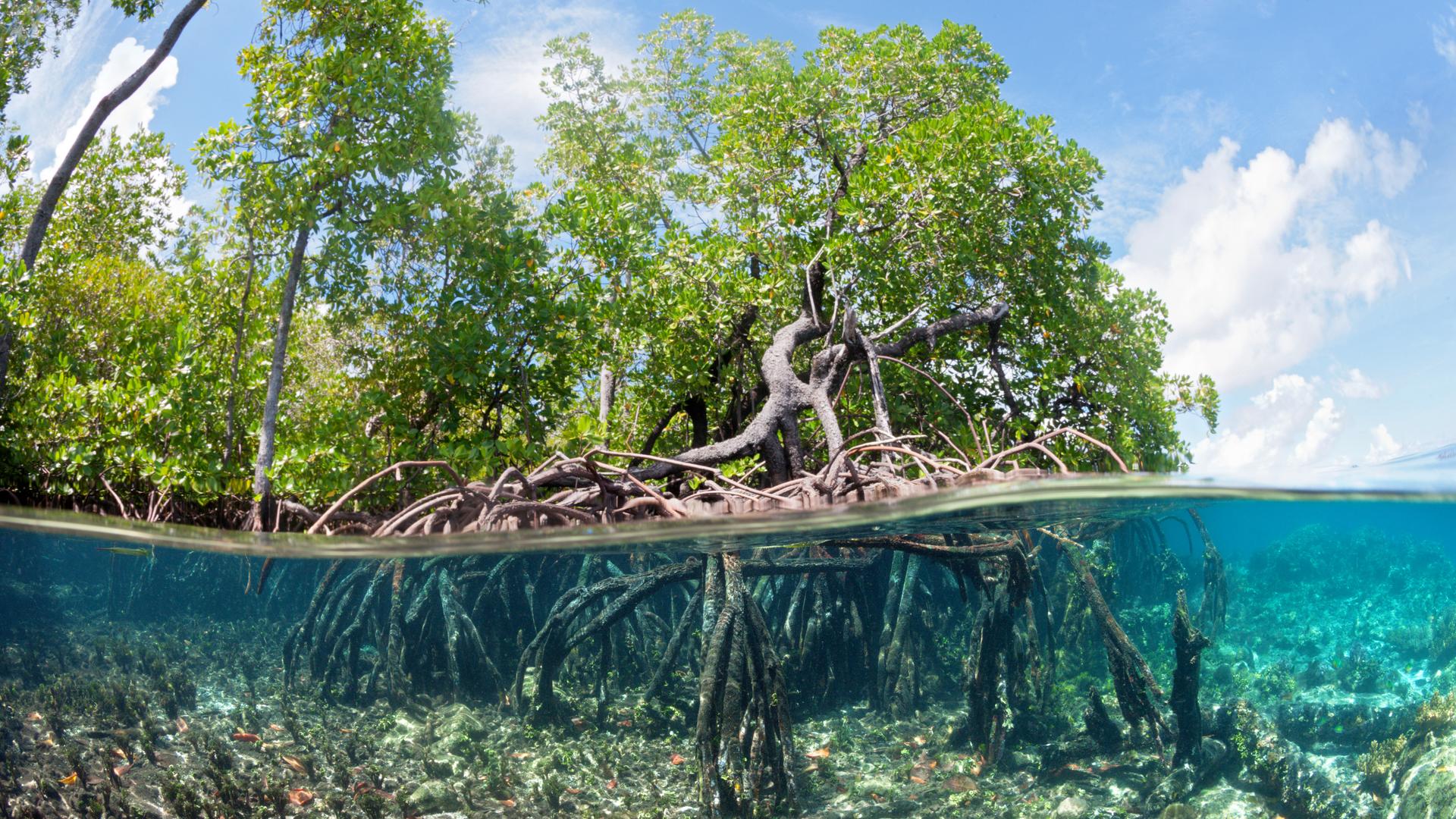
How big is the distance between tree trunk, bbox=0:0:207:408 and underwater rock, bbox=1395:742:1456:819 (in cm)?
980

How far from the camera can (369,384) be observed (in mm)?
8609

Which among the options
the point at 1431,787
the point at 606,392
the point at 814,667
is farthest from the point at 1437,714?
the point at 606,392

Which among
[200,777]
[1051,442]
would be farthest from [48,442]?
[1051,442]

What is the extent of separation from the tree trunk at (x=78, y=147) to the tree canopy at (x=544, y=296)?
299mm

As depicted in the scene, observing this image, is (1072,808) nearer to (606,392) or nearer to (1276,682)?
(1276,682)

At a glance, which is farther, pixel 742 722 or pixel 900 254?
pixel 900 254

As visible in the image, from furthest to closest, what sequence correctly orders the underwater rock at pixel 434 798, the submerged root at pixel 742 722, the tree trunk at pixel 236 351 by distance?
the tree trunk at pixel 236 351 → the underwater rock at pixel 434 798 → the submerged root at pixel 742 722

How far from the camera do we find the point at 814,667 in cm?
355

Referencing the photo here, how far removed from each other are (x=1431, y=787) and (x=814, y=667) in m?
2.16

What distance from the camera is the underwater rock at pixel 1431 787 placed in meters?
3.27

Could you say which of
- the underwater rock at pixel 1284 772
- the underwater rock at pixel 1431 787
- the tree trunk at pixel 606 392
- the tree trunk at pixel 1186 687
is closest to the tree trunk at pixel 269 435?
the tree trunk at pixel 606 392

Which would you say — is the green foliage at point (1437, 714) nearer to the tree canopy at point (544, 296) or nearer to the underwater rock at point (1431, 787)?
the underwater rock at point (1431, 787)

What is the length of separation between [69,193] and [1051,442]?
38.0 ft

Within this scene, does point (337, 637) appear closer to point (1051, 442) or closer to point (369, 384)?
point (369, 384)
